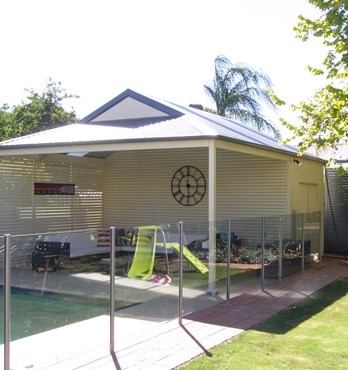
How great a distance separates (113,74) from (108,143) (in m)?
13.7

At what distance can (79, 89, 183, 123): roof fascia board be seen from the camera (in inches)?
487

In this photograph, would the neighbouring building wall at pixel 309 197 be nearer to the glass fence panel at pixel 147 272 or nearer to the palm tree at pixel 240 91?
the glass fence panel at pixel 147 272

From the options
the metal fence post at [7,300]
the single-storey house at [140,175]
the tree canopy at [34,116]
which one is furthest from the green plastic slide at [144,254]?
the tree canopy at [34,116]

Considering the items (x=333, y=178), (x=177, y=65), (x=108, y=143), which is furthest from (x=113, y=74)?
(x=108, y=143)

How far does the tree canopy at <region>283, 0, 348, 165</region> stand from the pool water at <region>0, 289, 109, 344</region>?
3.06 metres

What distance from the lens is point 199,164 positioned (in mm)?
15164

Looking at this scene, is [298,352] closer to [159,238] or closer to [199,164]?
[159,238]

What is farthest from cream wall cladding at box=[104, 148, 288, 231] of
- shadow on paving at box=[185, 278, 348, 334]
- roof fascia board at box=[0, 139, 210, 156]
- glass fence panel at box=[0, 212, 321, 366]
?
shadow on paving at box=[185, 278, 348, 334]

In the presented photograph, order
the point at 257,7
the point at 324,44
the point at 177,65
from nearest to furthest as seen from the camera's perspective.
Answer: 1. the point at 324,44
2. the point at 257,7
3. the point at 177,65

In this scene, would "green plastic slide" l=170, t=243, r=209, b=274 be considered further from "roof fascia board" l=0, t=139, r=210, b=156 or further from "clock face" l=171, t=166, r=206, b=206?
"clock face" l=171, t=166, r=206, b=206

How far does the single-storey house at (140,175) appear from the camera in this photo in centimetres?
1178

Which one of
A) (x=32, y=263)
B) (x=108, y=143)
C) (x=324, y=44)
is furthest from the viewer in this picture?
→ (x=108, y=143)

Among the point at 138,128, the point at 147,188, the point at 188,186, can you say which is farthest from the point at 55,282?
the point at 147,188

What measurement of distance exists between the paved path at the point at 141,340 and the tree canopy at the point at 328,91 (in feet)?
8.74
